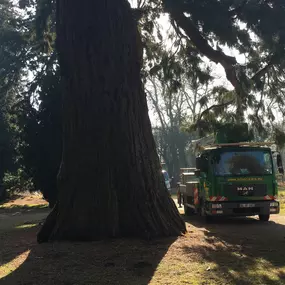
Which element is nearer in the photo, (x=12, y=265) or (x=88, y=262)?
(x=88, y=262)

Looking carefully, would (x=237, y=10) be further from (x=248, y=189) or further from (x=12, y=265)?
(x=12, y=265)

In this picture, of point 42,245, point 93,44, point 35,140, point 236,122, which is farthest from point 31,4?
point 42,245

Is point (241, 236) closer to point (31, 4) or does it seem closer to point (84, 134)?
point (84, 134)

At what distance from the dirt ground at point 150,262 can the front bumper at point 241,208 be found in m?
4.22

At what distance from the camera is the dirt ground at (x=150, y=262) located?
6.91 meters

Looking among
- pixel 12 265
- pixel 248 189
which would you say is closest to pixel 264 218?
pixel 248 189

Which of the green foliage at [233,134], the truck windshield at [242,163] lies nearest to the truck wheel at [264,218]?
the truck windshield at [242,163]

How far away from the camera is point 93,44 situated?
10305 mm

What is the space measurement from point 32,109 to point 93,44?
12.8m

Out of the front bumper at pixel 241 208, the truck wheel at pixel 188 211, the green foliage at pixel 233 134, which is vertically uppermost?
the green foliage at pixel 233 134

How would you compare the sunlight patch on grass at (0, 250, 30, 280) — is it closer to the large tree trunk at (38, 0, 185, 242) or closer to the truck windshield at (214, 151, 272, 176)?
the large tree trunk at (38, 0, 185, 242)

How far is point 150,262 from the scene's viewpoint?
7.80 meters

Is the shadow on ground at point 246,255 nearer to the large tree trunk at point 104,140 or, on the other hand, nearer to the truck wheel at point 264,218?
the large tree trunk at point 104,140

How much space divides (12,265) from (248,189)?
8807mm
